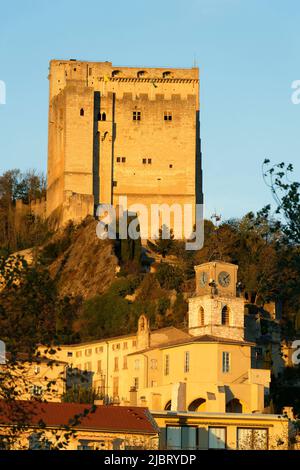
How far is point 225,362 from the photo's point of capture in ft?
230

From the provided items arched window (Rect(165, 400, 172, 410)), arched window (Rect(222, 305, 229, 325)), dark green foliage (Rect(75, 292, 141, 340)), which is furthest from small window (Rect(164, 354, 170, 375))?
dark green foliage (Rect(75, 292, 141, 340))

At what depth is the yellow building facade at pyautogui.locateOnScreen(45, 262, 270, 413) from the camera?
66938 millimetres

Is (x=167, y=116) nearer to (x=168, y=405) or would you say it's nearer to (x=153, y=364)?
(x=153, y=364)

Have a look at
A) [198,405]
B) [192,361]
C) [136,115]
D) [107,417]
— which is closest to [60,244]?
[136,115]

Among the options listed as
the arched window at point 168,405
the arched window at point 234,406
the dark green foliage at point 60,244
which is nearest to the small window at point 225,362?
the arched window at point 234,406

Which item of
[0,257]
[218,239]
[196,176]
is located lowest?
[0,257]

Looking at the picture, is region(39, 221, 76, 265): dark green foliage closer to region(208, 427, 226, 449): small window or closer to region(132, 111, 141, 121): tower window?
region(132, 111, 141, 121): tower window

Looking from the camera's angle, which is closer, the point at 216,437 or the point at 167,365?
the point at 216,437

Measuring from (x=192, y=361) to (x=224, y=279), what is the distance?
753 centimetres

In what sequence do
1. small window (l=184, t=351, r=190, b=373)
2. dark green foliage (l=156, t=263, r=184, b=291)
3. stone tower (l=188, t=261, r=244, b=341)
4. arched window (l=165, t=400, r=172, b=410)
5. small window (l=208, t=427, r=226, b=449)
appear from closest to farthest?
1. small window (l=208, t=427, r=226, b=449)
2. arched window (l=165, t=400, r=172, b=410)
3. small window (l=184, t=351, r=190, b=373)
4. stone tower (l=188, t=261, r=244, b=341)
5. dark green foliage (l=156, t=263, r=184, b=291)

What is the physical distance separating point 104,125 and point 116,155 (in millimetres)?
2420
